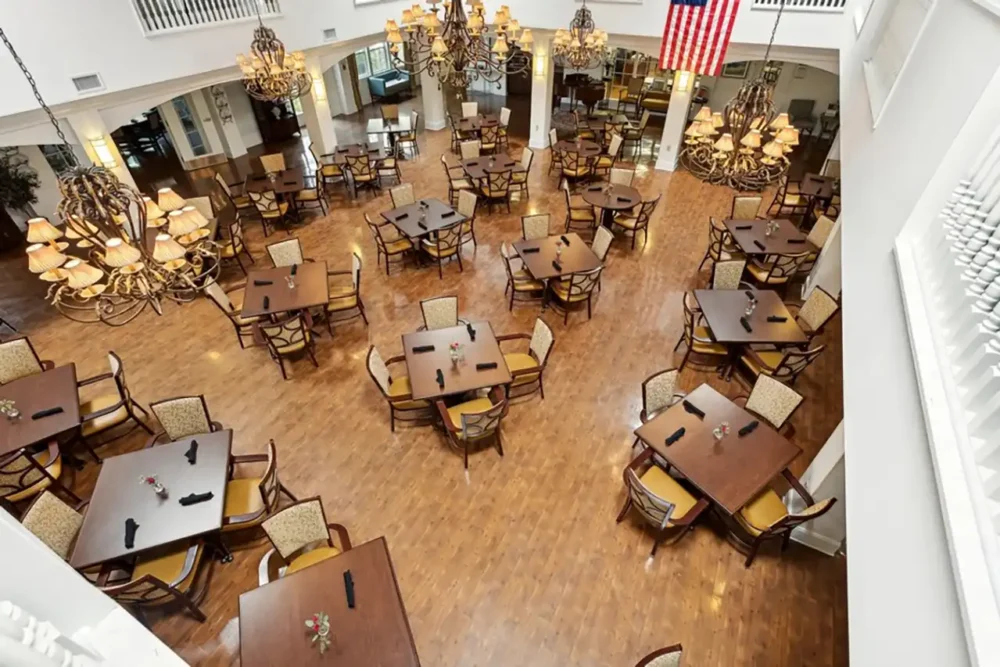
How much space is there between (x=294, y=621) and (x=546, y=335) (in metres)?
3.76

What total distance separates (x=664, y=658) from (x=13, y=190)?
13.1 m

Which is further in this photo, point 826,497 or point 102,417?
point 102,417

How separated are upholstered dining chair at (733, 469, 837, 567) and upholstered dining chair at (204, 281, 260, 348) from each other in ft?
21.3

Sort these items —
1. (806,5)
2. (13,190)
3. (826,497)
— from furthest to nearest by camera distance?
(13,190)
(806,5)
(826,497)

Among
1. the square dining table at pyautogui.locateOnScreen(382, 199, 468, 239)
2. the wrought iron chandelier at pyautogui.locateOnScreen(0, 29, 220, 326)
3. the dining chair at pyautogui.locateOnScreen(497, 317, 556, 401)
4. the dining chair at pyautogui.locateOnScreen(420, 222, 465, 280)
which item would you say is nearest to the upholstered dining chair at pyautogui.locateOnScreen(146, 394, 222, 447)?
the wrought iron chandelier at pyautogui.locateOnScreen(0, 29, 220, 326)

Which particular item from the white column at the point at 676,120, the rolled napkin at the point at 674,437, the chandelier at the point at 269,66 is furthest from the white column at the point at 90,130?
the white column at the point at 676,120

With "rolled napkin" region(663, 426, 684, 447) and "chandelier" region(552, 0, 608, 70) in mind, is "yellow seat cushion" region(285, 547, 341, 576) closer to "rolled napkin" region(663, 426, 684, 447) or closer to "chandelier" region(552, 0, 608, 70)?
"rolled napkin" region(663, 426, 684, 447)

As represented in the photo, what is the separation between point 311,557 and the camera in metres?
4.24

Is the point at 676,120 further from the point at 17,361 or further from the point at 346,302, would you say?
the point at 17,361

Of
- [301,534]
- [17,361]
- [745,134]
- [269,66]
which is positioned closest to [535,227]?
[745,134]

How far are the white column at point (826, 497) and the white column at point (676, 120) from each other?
9.54 meters

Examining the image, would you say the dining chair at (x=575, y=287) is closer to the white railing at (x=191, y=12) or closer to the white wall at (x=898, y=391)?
the white wall at (x=898, y=391)

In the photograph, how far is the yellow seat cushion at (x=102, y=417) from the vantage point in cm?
530

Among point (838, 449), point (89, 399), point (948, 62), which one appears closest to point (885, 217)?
point (948, 62)
